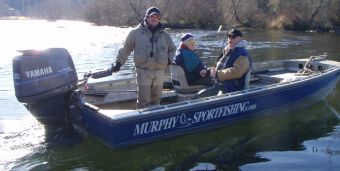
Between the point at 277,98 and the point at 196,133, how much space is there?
1.81m

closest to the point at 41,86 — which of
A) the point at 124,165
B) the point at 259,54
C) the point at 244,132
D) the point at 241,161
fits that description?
the point at 124,165

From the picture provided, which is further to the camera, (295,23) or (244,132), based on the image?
(295,23)

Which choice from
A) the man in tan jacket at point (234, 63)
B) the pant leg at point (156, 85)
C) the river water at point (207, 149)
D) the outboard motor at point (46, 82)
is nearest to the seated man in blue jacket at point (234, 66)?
the man in tan jacket at point (234, 63)

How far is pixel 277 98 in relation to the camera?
7777mm

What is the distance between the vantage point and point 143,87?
6785 mm

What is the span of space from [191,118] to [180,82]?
132cm

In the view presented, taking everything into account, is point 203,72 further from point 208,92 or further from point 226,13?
point 226,13

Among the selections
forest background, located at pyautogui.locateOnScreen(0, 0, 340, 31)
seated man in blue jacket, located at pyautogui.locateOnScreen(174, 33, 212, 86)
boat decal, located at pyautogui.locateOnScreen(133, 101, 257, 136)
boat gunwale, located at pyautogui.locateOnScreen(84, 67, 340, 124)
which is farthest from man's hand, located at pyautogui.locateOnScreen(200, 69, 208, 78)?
forest background, located at pyautogui.locateOnScreen(0, 0, 340, 31)

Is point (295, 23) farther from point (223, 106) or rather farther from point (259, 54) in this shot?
point (223, 106)

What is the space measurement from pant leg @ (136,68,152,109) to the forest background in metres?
26.7

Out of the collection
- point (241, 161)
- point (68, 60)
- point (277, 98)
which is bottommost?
point (241, 161)

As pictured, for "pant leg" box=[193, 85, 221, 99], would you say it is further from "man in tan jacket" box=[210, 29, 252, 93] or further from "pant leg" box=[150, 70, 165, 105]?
Result: "pant leg" box=[150, 70, 165, 105]

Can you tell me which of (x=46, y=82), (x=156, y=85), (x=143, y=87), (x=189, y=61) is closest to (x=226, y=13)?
(x=189, y=61)

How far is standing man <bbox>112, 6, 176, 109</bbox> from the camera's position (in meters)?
6.57
